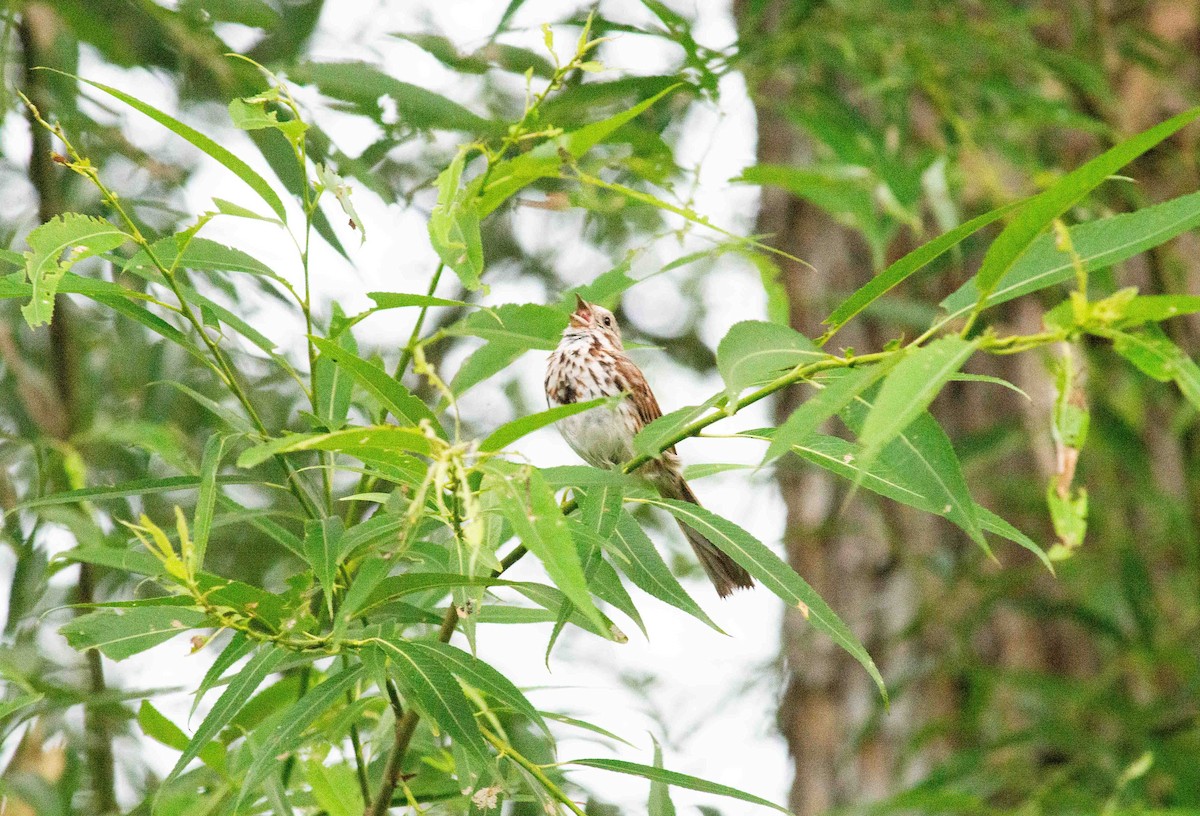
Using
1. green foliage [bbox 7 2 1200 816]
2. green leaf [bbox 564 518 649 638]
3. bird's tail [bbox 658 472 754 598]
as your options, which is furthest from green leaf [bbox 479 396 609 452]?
bird's tail [bbox 658 472 754 598]

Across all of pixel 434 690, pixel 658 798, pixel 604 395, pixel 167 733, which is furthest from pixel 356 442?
pixel 604 395

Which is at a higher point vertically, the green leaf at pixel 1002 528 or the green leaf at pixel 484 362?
the green leaf at pixel 484 362

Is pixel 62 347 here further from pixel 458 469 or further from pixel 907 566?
pixel 907 566

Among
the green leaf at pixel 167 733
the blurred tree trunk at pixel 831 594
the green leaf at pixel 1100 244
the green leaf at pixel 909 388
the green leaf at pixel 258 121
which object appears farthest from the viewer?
the blurred tree trunk at pixel 831 594

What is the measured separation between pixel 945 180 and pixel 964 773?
4.63 ft

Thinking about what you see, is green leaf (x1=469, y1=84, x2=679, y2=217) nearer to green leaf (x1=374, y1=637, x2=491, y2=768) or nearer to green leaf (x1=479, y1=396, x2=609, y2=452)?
green leaf (x1=479, y1=396, x2=609, y2=452)

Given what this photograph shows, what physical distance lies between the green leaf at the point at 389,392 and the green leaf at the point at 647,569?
0.87 feet

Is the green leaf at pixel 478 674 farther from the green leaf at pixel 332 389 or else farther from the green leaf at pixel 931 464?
the green leaf at pixel 931 464

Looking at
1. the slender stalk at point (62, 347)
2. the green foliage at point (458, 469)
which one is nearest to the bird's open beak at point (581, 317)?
the green foliage at point (458, 469)

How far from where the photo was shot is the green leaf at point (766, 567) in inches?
51.3

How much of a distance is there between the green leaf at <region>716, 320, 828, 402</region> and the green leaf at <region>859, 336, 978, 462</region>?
14cm

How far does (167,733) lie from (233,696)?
57 centimetres

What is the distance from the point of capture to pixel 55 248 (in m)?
1.19

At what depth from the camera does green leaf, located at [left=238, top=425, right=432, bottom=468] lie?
1004 mm
